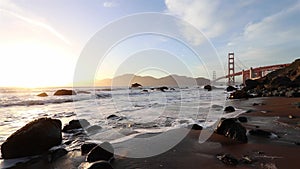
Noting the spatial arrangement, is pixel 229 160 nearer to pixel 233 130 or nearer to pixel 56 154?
pixel 233 130

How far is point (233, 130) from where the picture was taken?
5461 millimetres

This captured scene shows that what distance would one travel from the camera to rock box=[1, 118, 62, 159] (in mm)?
4617

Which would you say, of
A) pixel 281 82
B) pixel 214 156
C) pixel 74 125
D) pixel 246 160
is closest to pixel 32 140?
pixel 74 125

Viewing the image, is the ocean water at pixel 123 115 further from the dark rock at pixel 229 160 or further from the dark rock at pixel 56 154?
the dark rock at pixel 229 160

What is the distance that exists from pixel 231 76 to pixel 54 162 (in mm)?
73603

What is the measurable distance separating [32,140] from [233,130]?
469 centimetres

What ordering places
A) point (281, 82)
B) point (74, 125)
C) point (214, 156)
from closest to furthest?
point (214, 156)
point (74, 125)
point (281, 82)

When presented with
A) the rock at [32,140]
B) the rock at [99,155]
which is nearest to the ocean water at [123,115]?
the rock at [32,140]

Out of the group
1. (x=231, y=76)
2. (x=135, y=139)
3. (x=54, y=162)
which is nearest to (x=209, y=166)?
(x=135, y=139)

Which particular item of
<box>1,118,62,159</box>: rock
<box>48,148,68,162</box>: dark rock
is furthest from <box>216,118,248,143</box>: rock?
→ <box>1,118,62,159</box>: rock

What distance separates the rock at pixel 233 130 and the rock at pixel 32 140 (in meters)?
4.16

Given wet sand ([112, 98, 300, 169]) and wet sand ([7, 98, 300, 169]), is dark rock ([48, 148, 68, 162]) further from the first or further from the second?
wet sand ([112, 98, 300, 169])

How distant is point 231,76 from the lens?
236ft

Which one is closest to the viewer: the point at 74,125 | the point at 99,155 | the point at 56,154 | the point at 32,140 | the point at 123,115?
the point at 99,155
